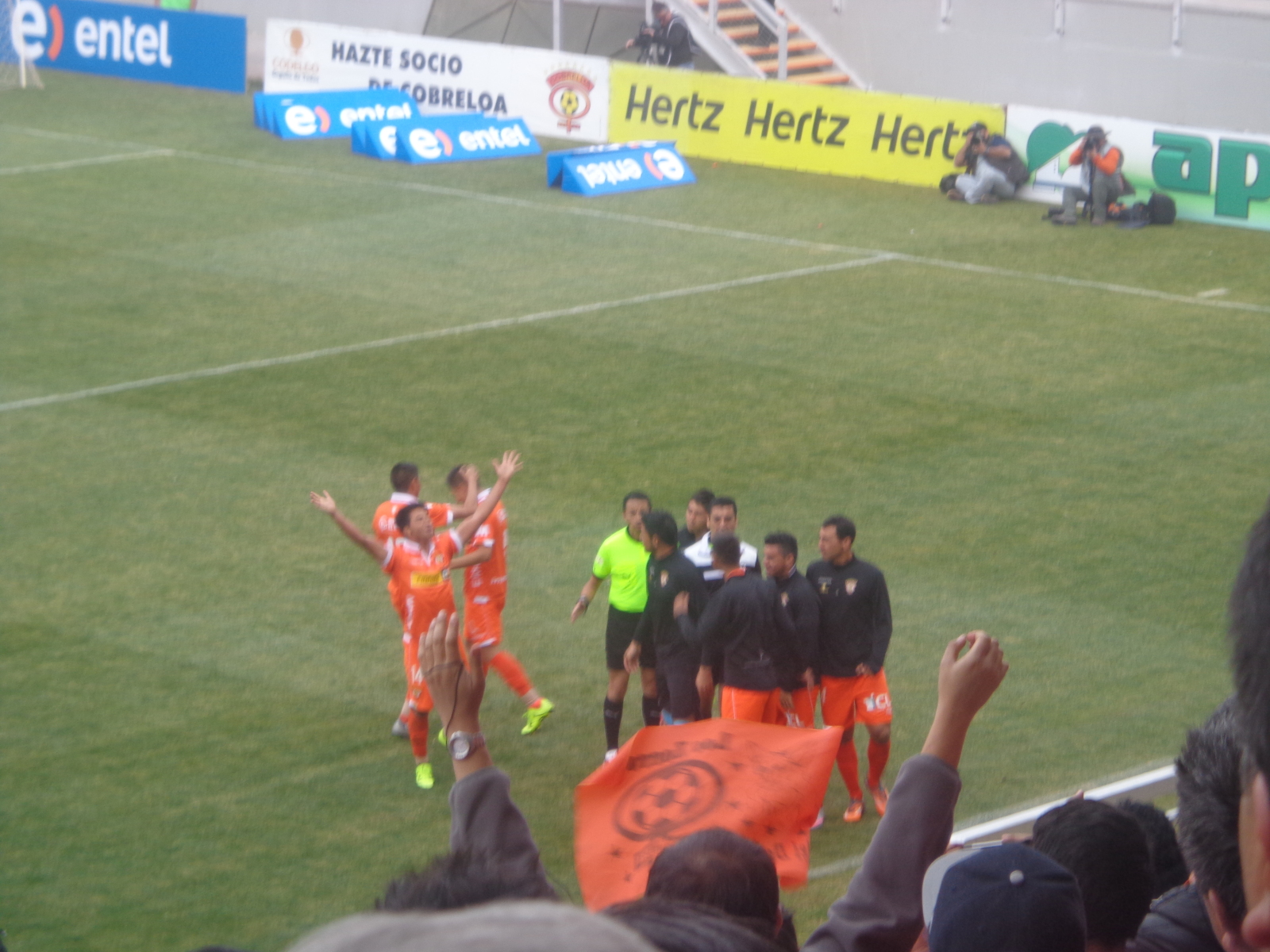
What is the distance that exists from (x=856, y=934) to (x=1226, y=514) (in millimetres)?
11769

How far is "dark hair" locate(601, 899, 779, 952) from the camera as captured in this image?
2053 millimetres

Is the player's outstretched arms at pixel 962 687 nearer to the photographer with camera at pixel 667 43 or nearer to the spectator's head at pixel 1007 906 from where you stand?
the spectator's head at pixel 1007 906

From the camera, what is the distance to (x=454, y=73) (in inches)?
1277

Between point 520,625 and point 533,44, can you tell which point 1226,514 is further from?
point 533,44

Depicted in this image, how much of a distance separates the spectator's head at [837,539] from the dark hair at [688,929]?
728cm

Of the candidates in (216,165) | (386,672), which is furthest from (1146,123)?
(386,672)

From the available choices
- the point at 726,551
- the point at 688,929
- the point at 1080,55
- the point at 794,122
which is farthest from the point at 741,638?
the point at 1080,55

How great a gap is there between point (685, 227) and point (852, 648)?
53.6ft

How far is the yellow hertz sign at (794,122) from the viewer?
27.2 metres

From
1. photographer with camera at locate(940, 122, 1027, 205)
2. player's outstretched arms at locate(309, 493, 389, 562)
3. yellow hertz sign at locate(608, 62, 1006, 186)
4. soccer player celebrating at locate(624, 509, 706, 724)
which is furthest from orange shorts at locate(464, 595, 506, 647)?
yellow hertz sign at locate(608, 62, 1006, 186)

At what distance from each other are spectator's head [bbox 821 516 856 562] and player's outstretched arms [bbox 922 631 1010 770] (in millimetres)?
5801

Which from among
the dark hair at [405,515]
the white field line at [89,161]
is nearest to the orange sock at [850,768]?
the dark hair at [405,515]

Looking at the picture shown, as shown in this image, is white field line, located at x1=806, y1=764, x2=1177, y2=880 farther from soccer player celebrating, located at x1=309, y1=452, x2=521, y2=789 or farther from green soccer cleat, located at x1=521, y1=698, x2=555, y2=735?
soccer player celebrating, located at x1=309, y1=452, x2=521, y2=789

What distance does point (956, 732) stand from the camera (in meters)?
3.46
